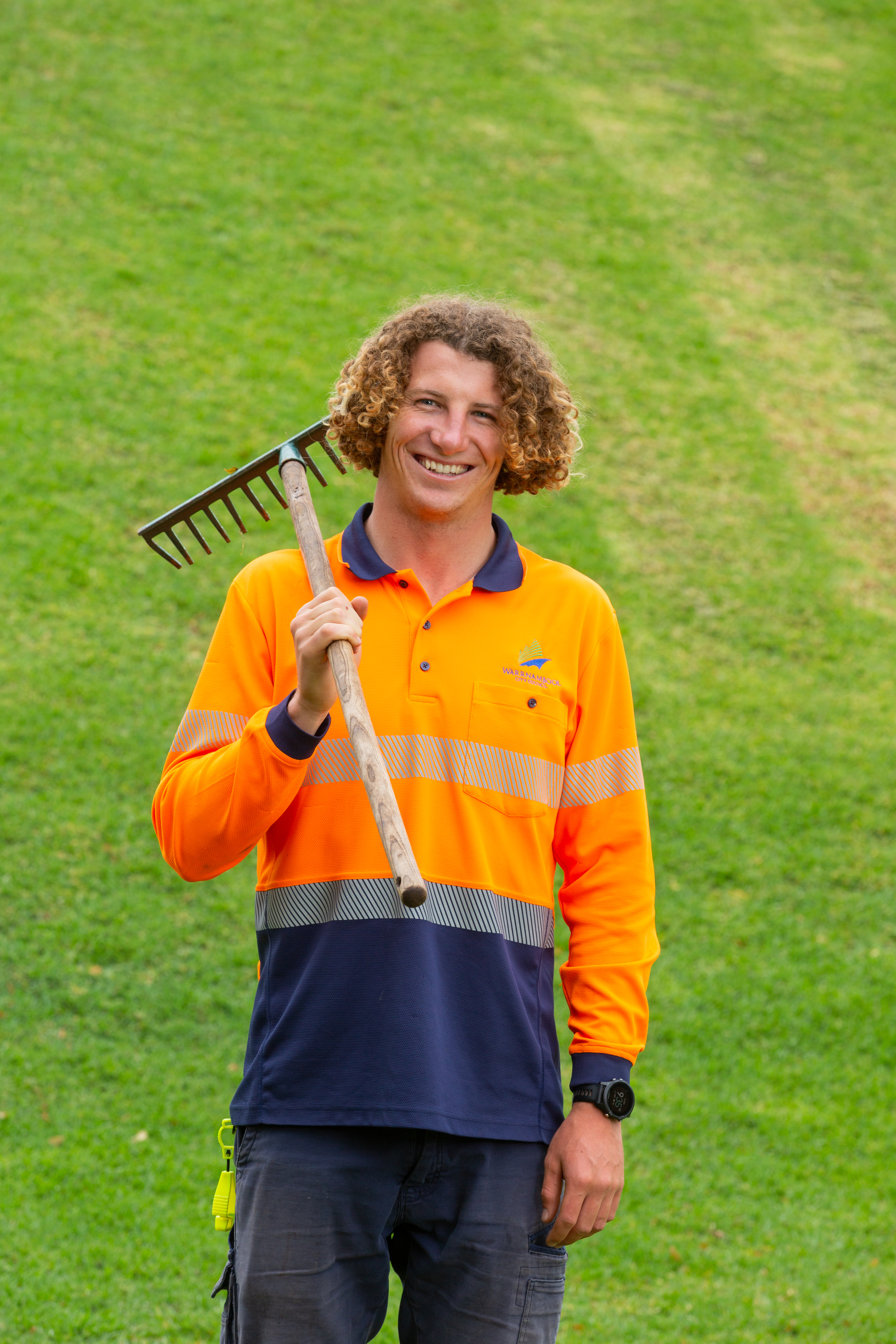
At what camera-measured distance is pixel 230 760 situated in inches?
84.6

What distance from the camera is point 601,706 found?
242 centimetres

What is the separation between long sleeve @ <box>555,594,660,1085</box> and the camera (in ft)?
7.70

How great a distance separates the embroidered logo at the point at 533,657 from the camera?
235 centimetres

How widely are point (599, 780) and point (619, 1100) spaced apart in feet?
1.91

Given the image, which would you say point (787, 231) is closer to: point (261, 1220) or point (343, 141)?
point (343, 141)

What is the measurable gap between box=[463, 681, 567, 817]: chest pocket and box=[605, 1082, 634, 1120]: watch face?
20.1 inches

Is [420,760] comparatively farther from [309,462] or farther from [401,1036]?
[309,462]

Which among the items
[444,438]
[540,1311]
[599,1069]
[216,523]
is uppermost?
[444,438]

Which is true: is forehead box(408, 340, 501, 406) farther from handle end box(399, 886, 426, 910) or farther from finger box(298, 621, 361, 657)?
handle end box(399, 886, 426, 910)

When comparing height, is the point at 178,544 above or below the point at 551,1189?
above

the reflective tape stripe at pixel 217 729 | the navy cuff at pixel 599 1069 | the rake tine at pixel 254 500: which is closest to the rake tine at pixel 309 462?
the rake tine at pixel 254 500

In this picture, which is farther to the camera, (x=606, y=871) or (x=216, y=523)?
(x=216, y=523)

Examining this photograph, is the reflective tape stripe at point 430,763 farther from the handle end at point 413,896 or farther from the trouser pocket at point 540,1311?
the trouser pocket at point 540,1311

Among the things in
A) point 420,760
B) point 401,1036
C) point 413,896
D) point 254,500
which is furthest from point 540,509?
point 413,896
